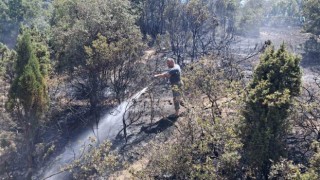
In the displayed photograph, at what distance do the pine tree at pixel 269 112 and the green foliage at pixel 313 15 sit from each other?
16173 mm

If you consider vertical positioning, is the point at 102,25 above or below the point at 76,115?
above

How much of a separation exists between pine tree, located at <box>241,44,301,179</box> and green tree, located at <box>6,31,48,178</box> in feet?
14.4

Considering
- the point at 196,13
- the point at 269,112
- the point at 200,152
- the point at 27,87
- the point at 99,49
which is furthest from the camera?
the point at 196,13

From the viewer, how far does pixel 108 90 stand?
10.9m

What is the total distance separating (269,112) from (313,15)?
17.1 metres

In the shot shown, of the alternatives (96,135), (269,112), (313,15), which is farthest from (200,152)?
(313,15)

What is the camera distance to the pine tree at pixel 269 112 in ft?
17.7

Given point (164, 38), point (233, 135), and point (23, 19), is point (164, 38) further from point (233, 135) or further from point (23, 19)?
point (23, 19)

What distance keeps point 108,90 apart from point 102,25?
2.15 metres

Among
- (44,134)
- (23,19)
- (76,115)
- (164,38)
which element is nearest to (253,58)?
(164,38)

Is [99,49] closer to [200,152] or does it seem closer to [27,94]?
[27,94]

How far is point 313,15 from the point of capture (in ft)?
66.4

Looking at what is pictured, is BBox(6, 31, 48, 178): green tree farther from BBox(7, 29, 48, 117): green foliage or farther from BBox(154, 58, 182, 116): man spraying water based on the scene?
BBox(154, 58, 182, 116): man spraying water

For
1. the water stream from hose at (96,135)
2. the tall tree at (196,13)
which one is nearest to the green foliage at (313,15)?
the tall tree at (196,13)
